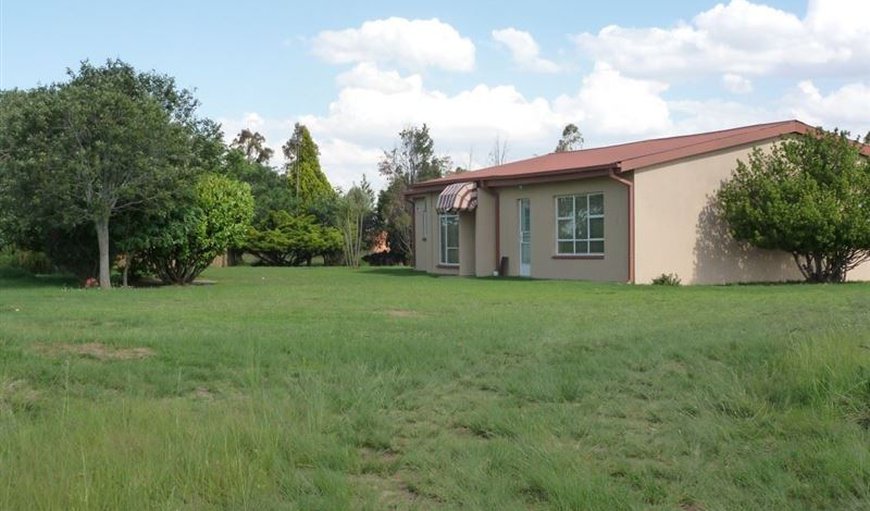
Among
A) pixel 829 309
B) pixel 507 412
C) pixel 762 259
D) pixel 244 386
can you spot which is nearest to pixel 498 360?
pixel 507 412

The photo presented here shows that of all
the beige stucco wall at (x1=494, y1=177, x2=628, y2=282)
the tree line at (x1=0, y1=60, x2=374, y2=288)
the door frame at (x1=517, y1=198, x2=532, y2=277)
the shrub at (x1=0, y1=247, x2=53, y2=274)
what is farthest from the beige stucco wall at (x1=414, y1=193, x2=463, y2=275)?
the shrub at (x1=0, y1=247, x2=53, y2=274)

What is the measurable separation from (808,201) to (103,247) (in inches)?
657

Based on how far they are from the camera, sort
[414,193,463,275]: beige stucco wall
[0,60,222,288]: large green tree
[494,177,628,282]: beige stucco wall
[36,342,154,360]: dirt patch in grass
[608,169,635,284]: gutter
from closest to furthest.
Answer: [36,342,154,360]: dirt patch in grass, [0,60,222,288]: large green tree, [608,169,635,284]: gutter, [494,177,628,282]: beige stucco wall, [414,193,463,275]: beige stucco wall

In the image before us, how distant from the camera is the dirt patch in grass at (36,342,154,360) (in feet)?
27.4

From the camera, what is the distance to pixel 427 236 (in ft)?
98.8

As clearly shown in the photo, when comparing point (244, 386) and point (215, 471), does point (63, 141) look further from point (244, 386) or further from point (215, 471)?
point (215, 471)

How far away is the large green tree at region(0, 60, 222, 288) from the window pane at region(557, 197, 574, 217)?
383 inches

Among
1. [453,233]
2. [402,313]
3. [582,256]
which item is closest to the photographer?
[402,313]

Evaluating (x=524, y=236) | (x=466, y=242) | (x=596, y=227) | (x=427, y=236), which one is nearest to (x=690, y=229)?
(x=596, y=227)

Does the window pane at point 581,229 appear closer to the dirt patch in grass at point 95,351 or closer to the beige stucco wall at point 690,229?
the beige stucco wall at point 690,229

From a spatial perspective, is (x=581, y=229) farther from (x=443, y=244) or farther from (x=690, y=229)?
(x=443, y=244)

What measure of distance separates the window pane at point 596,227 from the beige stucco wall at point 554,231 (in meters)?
0.23

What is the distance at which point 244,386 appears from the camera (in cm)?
747

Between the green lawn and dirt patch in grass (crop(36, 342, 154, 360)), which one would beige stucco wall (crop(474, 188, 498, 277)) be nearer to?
the green lawn
